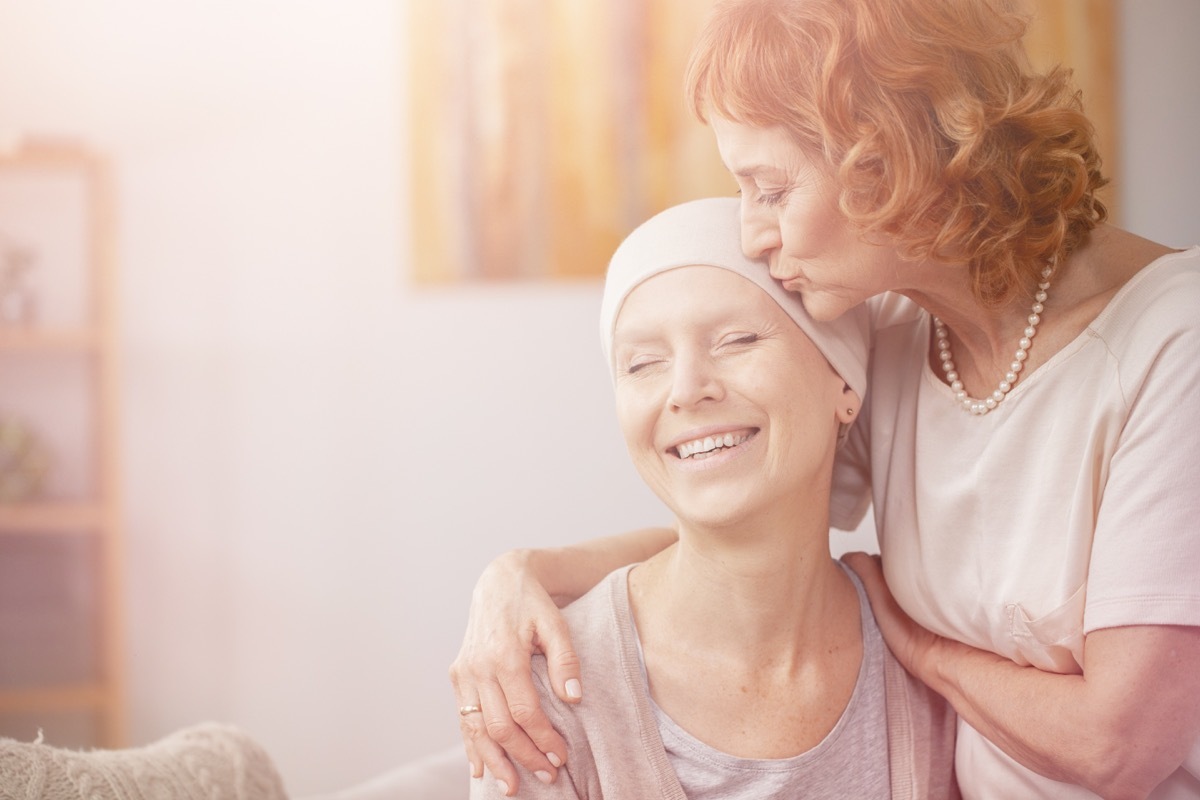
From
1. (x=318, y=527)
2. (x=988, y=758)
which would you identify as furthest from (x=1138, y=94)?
(x=318, y=527)

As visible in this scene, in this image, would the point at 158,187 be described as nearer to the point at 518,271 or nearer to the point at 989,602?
the point at 518,271

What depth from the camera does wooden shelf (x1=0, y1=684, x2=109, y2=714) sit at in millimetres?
2795

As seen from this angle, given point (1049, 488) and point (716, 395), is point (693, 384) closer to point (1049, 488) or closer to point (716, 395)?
point (716, 395)

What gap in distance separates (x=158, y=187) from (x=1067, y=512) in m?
2.35

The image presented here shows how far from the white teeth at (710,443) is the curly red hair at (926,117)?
11.0 inches

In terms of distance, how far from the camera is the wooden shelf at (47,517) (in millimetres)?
2773

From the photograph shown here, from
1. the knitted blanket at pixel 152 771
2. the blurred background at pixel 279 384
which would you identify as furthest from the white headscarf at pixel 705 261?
the blurred background at pixel 279 384

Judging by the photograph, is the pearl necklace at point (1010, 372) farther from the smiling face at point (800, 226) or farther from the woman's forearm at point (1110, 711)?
the woman's forearm at point (1110, 711)

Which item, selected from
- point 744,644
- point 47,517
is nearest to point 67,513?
point 47,517

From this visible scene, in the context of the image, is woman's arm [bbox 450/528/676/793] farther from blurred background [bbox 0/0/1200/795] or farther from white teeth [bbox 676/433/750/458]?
blurred background [bbox 0/0/1200/795]

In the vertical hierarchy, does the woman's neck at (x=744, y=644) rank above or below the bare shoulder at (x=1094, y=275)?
below

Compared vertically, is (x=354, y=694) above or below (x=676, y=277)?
below

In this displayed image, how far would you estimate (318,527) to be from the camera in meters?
2.80

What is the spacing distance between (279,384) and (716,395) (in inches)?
69.7
